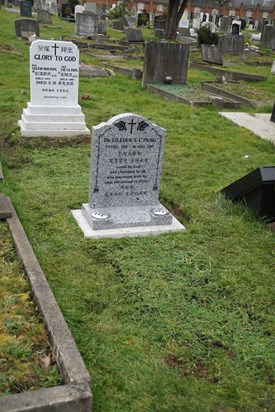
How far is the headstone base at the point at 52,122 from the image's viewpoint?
7613 millimetres

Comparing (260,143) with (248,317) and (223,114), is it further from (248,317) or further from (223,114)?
(248,317)

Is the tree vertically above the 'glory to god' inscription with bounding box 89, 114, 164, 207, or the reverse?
the tree

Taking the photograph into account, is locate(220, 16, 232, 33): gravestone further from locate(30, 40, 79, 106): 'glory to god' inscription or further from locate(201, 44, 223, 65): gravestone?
locate(30, 40, 79, 106): 'glory to god' inscription

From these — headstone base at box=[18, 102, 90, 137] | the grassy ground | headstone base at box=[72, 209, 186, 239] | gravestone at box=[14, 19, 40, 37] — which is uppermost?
gravestone at box=[14, 19, 40, 37]

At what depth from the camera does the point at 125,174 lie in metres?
4.91

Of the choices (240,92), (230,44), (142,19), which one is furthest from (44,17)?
(240,92)

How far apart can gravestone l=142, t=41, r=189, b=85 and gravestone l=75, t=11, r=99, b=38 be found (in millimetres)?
10395

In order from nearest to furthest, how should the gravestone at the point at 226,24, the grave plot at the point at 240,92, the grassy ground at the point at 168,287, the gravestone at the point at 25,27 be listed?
the grassy ground at the point at 168,287
the grave plot at the point at 240,92
the gravestone at the point at 25,27
the gravestone at the point at 226,24

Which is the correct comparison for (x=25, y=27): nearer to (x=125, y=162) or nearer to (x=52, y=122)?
(x=52, y=122)

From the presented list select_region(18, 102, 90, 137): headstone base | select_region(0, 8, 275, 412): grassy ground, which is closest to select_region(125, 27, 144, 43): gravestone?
select_region(18, 102, 90, 137): headstone base

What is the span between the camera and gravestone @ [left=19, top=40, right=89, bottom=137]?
7570 millimetres

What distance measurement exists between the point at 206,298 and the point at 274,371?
855 mm

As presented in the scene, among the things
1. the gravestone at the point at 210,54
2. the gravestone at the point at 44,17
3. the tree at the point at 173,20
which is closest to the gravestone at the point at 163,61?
the gravestone at the point at 210,54

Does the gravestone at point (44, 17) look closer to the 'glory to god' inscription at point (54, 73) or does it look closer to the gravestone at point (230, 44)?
the gravestone at point (230, 44)
